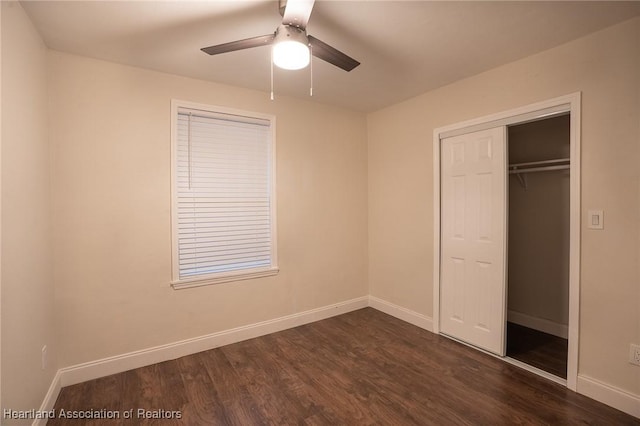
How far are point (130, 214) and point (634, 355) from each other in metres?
3.78

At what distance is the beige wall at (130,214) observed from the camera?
2.35 meters

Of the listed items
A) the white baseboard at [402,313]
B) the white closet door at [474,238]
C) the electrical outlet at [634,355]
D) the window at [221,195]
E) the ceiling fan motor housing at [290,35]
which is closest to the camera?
the ceiling fan motor housing at [290,35]

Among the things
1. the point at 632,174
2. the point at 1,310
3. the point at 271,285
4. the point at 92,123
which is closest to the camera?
the point at 1,310

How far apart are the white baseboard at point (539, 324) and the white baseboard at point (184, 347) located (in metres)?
1.98

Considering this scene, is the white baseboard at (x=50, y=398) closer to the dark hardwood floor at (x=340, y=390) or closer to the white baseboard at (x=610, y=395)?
the dark hardwood floor at (x=340, y=390)

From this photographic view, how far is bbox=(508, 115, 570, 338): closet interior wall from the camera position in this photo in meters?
3.18

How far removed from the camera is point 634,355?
6.47ft

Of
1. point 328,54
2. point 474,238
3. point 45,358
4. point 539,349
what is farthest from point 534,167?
point 45,358

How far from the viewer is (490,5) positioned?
1820mm

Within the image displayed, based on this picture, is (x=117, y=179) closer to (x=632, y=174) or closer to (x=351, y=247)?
(x=351, y=247)

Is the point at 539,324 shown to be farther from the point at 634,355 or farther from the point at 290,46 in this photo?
the point at 290,46

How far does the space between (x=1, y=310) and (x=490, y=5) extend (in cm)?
307

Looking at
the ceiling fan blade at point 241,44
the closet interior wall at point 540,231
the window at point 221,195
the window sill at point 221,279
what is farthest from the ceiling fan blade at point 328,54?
the closet interior wall at point 540,231

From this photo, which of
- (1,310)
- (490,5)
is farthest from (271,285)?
(490,5)
